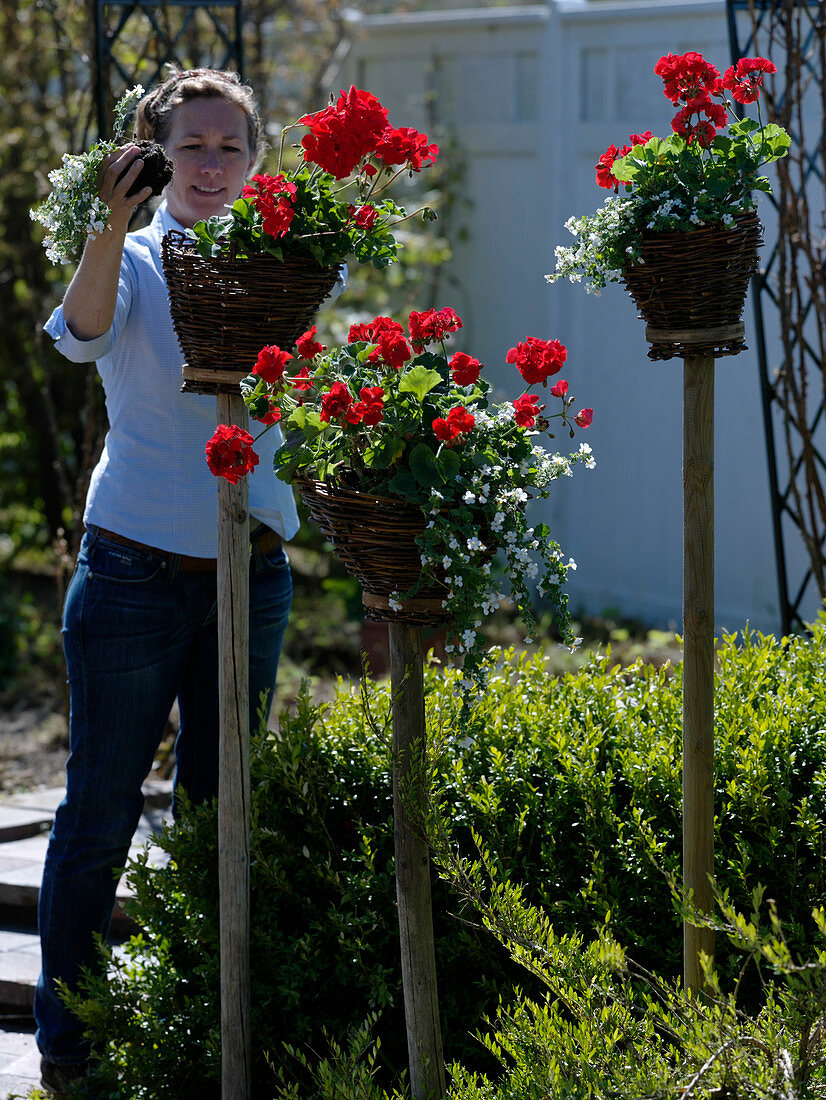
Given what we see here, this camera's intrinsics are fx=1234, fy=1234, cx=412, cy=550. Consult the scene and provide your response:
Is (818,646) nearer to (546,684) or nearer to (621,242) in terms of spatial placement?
(546,684)

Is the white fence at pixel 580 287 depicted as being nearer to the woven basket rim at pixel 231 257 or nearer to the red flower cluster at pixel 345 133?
the woven basket rim at pixel 231 257

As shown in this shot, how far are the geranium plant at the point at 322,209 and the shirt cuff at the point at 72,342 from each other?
334 millimetres

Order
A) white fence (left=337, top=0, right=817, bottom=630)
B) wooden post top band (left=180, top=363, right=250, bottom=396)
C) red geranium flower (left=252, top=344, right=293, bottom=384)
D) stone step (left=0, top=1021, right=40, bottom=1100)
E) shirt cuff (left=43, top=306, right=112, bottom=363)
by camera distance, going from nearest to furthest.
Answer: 1. red geranium flower (left=252, top=344, right=293, bottom=384)
2. wooden post top band (left=180, top=363, right=250, bottom=396)
3. shirt cuff (left=43, top=306, right=112, bottom=363)
4. stone step (left=0, top=1021, right=40, bottom=1100)
5. white fence (left=337, top=0, right=817, bottom=630)

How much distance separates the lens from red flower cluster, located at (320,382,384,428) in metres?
1.78

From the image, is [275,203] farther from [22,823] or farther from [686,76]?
[22,823]

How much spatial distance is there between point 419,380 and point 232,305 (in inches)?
16.5

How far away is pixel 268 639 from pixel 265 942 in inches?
24.6

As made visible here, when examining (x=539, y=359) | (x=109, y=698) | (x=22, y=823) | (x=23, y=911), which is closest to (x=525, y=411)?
(x=539, y=359)

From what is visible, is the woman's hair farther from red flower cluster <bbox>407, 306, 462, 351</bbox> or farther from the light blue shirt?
red flower cluster <bbox>407, 306, 462, 351</bbox>

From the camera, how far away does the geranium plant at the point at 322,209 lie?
1914mm

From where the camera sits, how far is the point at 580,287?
20.7 feet

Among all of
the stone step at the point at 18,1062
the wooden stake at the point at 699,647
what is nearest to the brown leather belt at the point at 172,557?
the wooden stake at the point at 699,647

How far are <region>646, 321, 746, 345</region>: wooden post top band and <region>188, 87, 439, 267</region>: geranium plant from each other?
42cm

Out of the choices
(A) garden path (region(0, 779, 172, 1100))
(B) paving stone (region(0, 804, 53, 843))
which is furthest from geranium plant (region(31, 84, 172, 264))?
(B) paving stone (region(0, 804, 53, 843))
